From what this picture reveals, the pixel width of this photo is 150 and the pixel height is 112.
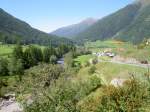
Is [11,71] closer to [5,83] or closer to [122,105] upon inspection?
[5,83]

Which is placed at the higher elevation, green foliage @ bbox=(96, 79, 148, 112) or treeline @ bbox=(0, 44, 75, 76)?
green foliage @ bbox=(96, 79, 148, 112)

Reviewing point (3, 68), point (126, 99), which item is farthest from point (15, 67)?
point (126, 99)

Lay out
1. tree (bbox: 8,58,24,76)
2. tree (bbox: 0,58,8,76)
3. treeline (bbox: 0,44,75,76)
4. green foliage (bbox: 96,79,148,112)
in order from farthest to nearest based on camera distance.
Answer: treeline (bbox: 0,44,75,76) → tree (bbox: 8,58,24,76) → tree (bbox: 0,58,8,76) → green foliage (bbox: 96,79,148,112)

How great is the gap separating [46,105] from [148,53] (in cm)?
6369

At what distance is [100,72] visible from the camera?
88250 millimetres

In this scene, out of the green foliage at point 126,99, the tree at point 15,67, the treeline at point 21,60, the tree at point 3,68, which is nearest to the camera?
the green foliage at point 126,99

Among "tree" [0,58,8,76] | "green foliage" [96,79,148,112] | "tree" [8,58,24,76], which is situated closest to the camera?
"green foliage" [96,79,148,112]

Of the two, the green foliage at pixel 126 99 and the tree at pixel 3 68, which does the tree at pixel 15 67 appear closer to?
the tree at pixel 3 68

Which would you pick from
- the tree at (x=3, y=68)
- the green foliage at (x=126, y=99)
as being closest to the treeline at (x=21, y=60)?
the tree at (x=3, y=68)

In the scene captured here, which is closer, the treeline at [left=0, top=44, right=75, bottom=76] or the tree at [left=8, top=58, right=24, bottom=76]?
the tree at [left=8, top=58, right=24, bottom=76]

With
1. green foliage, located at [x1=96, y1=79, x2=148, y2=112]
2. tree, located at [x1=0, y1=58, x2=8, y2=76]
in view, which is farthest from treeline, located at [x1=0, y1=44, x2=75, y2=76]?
green foliage, located at [x1=96, y1=79, x2=148, y2=112]

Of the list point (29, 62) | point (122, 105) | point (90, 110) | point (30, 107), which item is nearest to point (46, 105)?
point (30, 107)

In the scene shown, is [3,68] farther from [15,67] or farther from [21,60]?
[21,60]

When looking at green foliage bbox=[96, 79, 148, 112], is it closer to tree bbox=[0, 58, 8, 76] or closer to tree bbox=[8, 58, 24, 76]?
tree bbox=[8, 58, 24, 76]
